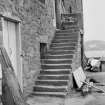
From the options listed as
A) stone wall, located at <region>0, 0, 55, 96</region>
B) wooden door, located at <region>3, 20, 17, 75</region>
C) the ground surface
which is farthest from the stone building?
the ground surface

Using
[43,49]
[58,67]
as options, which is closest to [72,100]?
[58,67]

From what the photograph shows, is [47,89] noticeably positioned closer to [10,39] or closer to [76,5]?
[10,39]

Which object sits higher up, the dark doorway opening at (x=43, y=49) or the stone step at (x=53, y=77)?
the dark doorway opening at (x=43, y=49)

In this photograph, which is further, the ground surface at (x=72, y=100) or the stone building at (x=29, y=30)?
the ground surface at (x=72, y=100)

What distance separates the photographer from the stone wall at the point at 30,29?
5706 millimetres

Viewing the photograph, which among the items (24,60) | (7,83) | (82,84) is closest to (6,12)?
(24,60)

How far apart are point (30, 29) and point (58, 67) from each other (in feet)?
6.44

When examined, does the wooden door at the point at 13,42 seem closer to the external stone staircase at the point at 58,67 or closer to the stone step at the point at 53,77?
the external stone staircase at the point at 58,67

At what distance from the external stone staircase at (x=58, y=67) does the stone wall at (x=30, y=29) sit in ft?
1.18

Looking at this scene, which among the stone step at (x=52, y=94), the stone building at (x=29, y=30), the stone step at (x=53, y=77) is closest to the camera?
the stone building at (x=29, y=30)

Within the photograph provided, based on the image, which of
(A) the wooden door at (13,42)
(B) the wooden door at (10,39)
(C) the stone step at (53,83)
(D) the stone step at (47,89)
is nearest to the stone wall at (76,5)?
(C) the stone step at (53,83)

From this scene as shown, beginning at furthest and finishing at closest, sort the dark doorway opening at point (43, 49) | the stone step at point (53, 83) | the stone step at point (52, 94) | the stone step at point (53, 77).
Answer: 1. the dark doorway opening at point (43, 49)
2. the stone step at point (53, 77)
3. the stone step at point (53, 83)
4. the stone step at point (52, 94)

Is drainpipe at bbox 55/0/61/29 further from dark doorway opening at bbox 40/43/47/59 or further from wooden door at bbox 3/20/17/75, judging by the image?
wooden door at bbox 3/20/17/75

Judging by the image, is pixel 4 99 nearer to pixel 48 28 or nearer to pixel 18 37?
pixel 18 37
